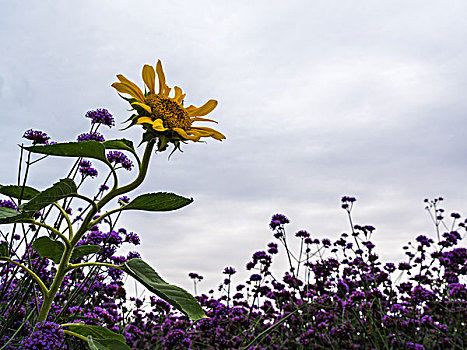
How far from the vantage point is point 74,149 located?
111 cm

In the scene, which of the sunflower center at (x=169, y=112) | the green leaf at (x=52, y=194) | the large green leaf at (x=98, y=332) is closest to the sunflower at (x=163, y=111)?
the sunflower center at (x=169, y=112)

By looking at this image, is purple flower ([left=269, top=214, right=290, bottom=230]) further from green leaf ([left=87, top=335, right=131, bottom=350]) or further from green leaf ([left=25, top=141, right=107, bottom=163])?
green leaf ([left=25, top=141, right=107, bottom=163])

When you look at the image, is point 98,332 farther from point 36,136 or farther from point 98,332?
point 36,136

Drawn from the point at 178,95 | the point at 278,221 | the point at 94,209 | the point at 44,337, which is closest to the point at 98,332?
the point at 44,337

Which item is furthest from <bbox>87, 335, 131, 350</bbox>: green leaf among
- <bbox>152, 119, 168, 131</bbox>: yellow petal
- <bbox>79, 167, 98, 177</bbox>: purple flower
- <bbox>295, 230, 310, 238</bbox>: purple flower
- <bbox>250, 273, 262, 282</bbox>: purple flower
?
<bbox>295, 230, 310, 238</bbox>: purple flower

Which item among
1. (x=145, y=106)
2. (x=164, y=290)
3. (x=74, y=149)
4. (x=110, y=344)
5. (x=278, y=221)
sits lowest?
(x=110, y=344)

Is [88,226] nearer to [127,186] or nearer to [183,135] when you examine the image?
[127,186]

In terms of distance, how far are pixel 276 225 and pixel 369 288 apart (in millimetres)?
1168

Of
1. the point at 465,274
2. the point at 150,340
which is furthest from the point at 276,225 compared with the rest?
the point at 465,274

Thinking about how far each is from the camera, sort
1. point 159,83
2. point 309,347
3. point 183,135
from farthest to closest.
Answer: point 309,347, point 159,83, point 183,135

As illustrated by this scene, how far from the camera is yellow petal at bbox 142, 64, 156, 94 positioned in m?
1.30

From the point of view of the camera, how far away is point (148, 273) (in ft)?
4.04

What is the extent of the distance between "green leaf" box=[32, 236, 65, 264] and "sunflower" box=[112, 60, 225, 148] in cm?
49

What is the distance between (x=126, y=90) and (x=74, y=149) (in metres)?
0.25
